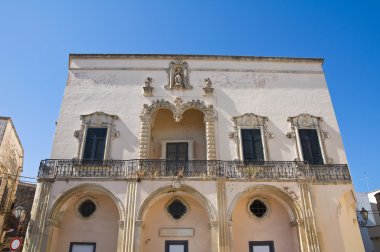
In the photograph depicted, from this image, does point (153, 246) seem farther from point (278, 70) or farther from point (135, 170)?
point (278, 70)

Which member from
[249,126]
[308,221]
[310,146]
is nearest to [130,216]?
[249,126]

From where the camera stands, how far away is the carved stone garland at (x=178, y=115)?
14.5m

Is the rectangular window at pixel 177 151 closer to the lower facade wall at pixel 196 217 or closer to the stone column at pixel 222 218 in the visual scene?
the lower facade wall at pixel 196 217

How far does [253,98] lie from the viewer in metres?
16.1

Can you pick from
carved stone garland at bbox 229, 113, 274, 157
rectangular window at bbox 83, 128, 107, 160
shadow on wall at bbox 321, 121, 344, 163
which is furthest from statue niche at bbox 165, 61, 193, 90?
shadow on wall at bbox 321, 121, 344, 163

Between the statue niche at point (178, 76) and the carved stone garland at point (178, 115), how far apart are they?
2.62ft

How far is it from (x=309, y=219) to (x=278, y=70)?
26.1 feet

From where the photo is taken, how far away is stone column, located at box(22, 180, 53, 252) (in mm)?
12000

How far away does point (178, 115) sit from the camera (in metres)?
15.2

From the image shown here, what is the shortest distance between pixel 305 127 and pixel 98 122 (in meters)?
10.0

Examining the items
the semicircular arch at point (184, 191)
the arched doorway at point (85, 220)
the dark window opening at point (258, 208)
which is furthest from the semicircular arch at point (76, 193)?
the dark window opening at point (258, 208)

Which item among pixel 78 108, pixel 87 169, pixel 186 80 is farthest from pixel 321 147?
pixel 78 108

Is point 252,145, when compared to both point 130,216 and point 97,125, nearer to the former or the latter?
point 130,216

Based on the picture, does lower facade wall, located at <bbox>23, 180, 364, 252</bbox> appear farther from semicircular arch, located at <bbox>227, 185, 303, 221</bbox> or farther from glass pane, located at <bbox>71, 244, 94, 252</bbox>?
glass pane, located at <bbox>71, 244, 94, 252</bbox>
